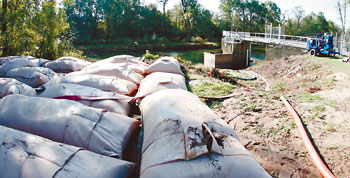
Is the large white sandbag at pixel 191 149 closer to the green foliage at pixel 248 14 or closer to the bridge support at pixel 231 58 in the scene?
the bridge support at pixel 231 58

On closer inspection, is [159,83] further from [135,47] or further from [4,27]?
[135,47]

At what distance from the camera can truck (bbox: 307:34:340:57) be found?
37.9 ft

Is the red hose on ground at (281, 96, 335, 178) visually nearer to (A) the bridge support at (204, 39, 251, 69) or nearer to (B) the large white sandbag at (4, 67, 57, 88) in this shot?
(B) the large white sandbag at (4, 67, 57, 88)

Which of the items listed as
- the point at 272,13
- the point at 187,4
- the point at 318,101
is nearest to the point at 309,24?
the point at 272,13

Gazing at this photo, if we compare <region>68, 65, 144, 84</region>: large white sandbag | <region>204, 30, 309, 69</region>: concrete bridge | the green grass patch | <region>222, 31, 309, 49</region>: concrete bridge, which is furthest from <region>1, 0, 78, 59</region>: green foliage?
<region>222, 31, 309, 49</region>: concrete bridge

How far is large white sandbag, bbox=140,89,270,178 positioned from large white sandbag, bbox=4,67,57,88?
9.72 feet

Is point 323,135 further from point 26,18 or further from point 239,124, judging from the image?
point 26,18

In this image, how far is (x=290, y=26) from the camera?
43281mm

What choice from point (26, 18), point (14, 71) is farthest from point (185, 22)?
point (14, 71)

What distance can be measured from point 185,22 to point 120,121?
39545 millimetres

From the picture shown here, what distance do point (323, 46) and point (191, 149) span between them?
492 inches

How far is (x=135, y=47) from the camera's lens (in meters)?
30.3

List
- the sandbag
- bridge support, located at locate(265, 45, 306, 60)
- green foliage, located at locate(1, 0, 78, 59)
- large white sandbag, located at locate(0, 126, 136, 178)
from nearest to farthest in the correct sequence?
1. large white sandbag, located at locate(0, 126, 136, 178)
2. the sandbag
3. green foliage, located at locate(1, 0, 78, 59)
4. bridge support, located at locate(265, 45, 306, 60)

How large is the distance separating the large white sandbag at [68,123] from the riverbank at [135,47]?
23725 millimetres
